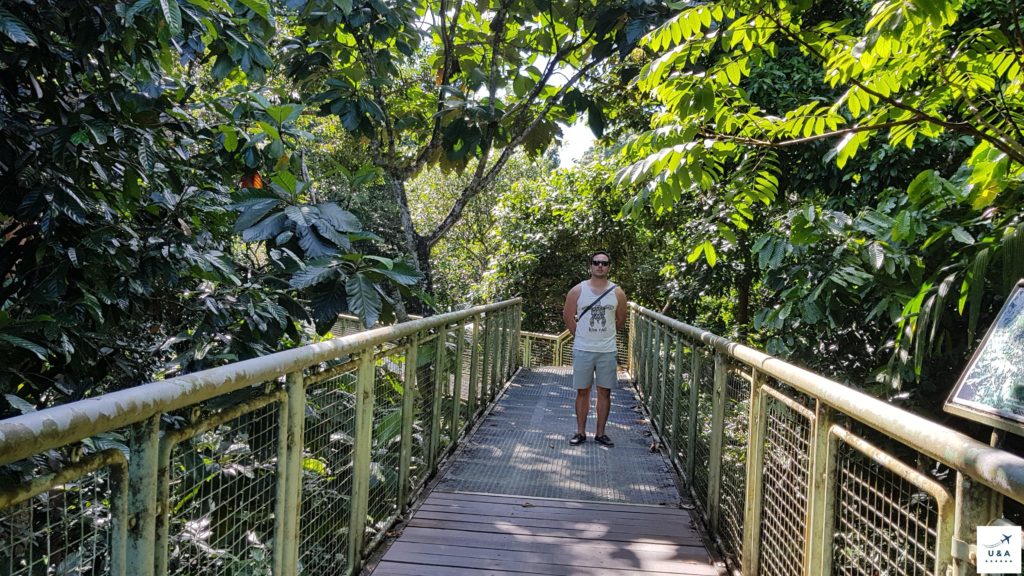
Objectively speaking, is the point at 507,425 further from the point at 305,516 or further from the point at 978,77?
the point at 978,77

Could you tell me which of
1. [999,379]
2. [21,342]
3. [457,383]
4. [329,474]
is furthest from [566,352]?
[999,379]

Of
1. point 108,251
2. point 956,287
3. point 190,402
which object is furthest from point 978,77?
point 108,251

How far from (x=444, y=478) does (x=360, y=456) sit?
148 cm

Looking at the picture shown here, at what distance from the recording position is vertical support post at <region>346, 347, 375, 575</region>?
284 cm

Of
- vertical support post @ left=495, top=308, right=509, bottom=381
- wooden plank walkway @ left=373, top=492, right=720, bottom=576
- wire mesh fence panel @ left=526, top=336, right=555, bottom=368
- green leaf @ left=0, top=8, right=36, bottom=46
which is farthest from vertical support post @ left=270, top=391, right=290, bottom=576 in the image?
wire mesh fence panel @ left=526, top=336, right=555, bottom=368

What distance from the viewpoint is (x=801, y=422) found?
2473 mm

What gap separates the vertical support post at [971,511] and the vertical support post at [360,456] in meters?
2.13

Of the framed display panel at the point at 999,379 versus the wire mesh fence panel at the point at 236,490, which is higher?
the framed display panel at the point at 999,379

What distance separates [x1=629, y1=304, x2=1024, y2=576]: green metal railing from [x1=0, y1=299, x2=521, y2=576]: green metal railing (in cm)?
157

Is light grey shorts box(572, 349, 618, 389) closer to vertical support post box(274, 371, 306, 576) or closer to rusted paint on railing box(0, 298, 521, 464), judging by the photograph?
rusted paint on railing box(0, 298, 521, 464)

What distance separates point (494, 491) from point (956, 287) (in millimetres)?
2609

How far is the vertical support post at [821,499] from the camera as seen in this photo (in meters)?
2.06

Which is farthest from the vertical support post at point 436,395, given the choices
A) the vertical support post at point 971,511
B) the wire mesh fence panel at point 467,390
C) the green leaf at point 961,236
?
the vertical support post at point 971,511

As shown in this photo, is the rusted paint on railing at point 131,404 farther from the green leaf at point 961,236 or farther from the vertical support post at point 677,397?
the vertical support post at point 677,397
